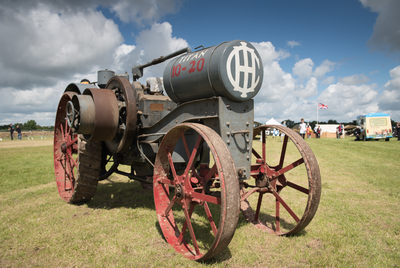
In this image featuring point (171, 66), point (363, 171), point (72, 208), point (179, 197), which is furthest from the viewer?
point (363, 171)

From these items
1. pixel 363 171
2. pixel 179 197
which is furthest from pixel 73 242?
pixel 363 171

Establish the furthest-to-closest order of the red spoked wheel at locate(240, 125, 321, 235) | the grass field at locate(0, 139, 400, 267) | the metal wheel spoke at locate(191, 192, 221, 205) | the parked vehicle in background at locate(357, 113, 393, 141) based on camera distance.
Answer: the parked vehicle in background at locate(357, 113, 393, 141), the red spoked wheel at locate(240, 125, 321, 235), the grass field at locate(0, 139, 400, 267), the metal wheel spoke at locate(191, 192, 221, 205)

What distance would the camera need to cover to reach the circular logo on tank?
312 cm

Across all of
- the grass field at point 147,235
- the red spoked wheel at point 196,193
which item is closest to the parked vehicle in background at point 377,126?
the grass field at point 147,235

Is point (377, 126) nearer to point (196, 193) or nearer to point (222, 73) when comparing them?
point (222, 73)

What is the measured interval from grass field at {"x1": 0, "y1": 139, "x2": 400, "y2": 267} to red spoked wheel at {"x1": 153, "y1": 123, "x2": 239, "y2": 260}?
0.84 ft

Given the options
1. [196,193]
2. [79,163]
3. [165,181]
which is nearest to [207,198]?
[196,193]

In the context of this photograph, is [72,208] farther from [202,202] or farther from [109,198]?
[202,202]

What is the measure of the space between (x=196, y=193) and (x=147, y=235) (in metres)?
1.19

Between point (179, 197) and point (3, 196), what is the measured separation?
4.84 metres

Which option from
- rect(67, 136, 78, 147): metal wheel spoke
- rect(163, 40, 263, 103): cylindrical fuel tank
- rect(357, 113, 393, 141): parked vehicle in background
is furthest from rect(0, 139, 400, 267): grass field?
rect(357, 113, 393, 141): parked vehicle in background

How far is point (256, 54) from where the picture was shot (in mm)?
3383

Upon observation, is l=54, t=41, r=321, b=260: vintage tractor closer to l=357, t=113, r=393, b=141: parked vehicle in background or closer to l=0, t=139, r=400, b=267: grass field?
l=0, t=139, r=400, b=267: grass field

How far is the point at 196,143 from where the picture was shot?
3104 millimetres
